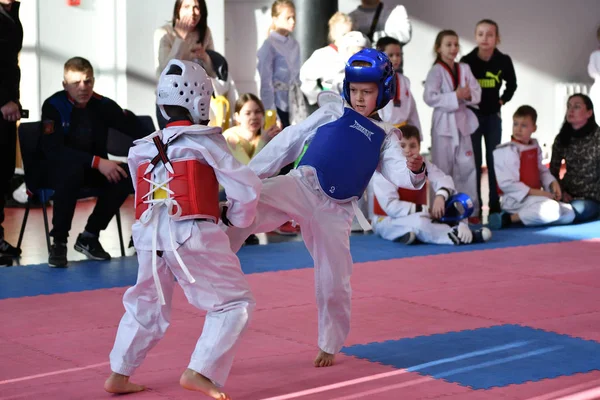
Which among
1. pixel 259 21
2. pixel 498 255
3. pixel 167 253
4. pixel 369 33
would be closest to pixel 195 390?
pixel 167 253

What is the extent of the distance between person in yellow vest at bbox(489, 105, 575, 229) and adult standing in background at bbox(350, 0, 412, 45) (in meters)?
1.32

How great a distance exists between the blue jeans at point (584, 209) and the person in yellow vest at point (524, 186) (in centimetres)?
8

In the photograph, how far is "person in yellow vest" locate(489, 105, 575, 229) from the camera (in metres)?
8.16

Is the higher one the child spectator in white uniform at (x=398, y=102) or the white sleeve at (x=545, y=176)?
the child spectator in white uniform at (x=398, y=102)

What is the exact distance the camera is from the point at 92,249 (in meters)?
6.51

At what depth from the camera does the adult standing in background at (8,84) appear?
632cm

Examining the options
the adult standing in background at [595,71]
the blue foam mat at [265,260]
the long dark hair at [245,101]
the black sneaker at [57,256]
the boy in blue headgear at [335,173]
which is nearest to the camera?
the boy in blue headgear at [335,173]

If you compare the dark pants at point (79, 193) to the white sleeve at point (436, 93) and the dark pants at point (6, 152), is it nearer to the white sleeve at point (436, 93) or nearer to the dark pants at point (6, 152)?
the dark pants at point (6, 152)

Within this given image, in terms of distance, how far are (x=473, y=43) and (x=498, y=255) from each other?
664 cm

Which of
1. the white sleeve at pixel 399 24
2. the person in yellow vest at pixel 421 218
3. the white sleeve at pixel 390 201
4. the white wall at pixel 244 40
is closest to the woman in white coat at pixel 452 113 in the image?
the white sleeve at pixel 399 24

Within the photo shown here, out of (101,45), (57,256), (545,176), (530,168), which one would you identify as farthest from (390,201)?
(101,45)

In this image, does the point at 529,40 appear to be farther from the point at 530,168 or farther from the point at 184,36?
the point at 184,36

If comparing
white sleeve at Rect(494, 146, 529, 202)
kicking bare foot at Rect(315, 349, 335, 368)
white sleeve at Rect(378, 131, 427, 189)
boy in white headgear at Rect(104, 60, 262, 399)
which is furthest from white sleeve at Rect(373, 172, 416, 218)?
boy in white headgear at Rect(104, 60, 262, 399)

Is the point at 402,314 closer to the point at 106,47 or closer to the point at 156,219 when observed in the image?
the point at 156,219
